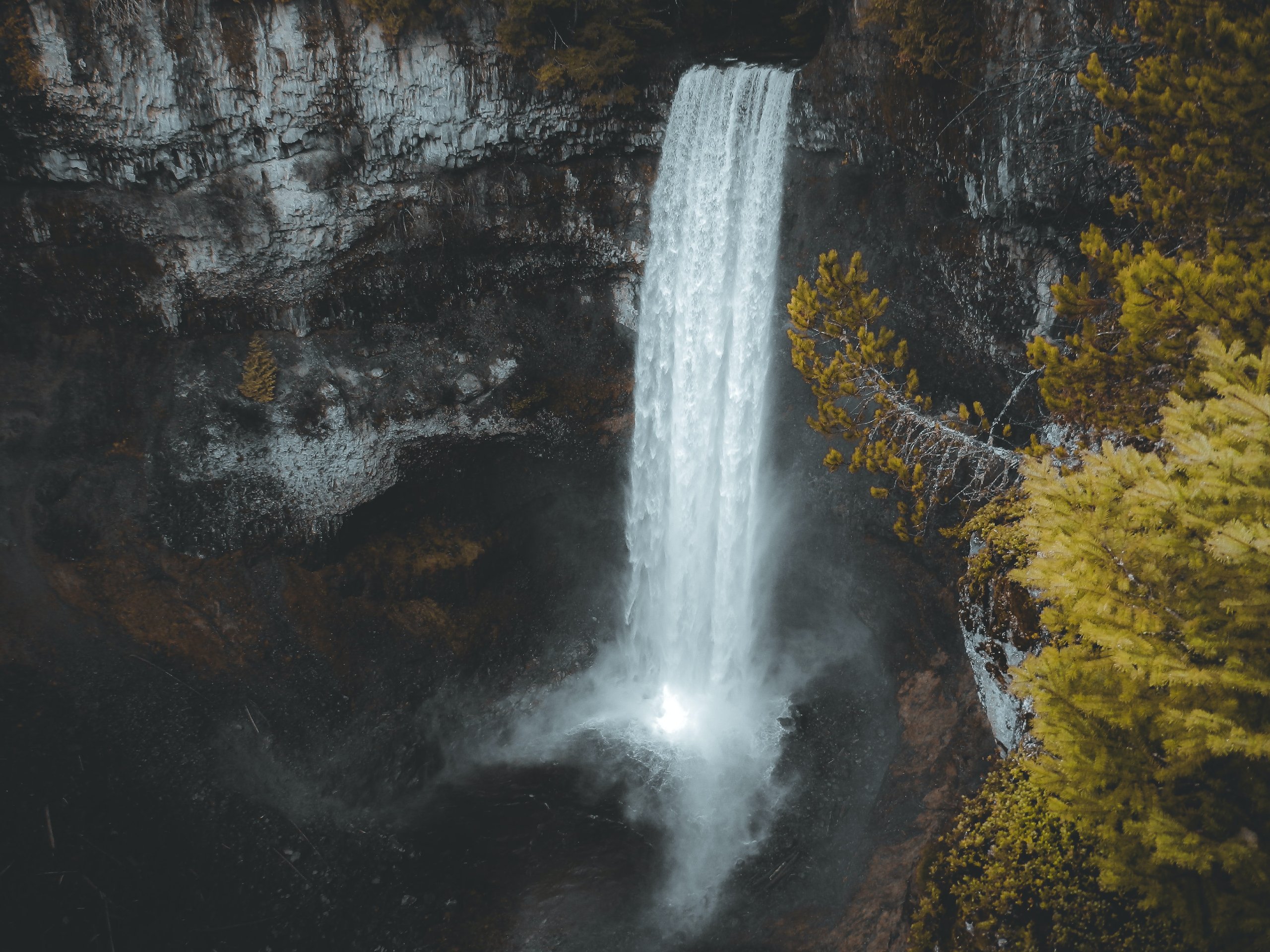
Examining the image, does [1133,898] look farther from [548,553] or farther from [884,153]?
[548,553]

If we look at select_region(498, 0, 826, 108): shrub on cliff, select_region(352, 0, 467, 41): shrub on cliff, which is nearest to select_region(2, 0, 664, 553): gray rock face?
select_region(352, 0, 467, 41): shrub on cliff

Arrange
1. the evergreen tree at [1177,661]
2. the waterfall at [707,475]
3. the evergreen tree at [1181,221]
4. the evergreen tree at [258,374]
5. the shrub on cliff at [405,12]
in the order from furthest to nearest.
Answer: the evergreen tree at [258,374] < the shrub on cliff at [405,12] < the waterfall at [707,475] < the evergreen tree at [1181,221] < the evergreen tree at [1177,661]

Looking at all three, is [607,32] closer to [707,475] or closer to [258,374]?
[707,475]

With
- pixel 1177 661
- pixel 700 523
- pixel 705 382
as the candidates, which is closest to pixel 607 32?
pixel 705 382

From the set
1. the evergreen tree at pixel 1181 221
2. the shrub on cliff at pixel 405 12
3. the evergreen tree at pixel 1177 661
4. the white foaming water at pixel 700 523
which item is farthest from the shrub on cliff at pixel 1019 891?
the shrub on cliff at pixel 405 12

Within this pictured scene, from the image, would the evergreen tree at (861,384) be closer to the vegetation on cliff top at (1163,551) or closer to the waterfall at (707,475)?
the vegetation on cliff top at (1163,551)

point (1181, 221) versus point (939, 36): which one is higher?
point (939, 36)

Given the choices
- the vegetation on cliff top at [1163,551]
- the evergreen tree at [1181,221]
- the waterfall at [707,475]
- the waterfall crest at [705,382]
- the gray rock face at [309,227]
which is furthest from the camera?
the gray rock face at [309,227]
